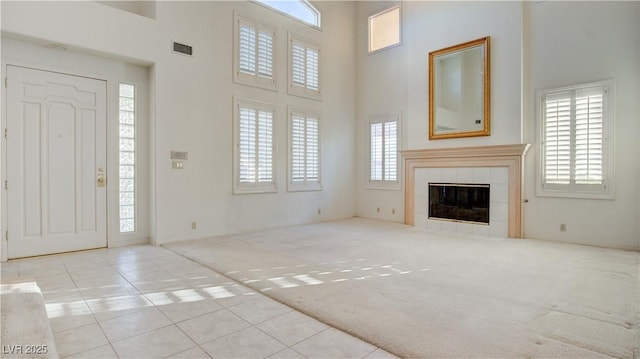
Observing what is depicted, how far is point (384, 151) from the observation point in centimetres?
751

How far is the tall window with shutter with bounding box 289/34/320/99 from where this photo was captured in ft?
22.2

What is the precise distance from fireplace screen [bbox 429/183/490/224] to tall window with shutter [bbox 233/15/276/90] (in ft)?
12.3

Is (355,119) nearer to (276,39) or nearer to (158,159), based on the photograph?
(276,39)

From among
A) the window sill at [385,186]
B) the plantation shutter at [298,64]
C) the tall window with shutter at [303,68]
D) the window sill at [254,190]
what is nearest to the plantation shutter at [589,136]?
the window sill at [385,186]

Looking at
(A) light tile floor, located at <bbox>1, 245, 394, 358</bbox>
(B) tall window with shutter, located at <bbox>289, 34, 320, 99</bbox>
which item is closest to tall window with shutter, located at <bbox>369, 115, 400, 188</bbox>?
(B) tall window with shutter, located at <bbox>289, 34, 320, 99</bbox>

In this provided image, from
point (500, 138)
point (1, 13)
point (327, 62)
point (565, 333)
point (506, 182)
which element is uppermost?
point (327, 62)

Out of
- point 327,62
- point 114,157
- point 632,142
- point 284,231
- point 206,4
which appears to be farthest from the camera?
point 327,62

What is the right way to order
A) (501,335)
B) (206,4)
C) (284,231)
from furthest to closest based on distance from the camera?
1. (284,231)
2. (206,4)
3. (501,335)

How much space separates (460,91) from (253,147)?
3926 mm

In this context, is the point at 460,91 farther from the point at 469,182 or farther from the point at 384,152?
the point at 384,152

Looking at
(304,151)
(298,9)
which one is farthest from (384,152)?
(298,9)

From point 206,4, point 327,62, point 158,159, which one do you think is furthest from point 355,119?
point 158,159

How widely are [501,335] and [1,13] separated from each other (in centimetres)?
586

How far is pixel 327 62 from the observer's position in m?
7.46
